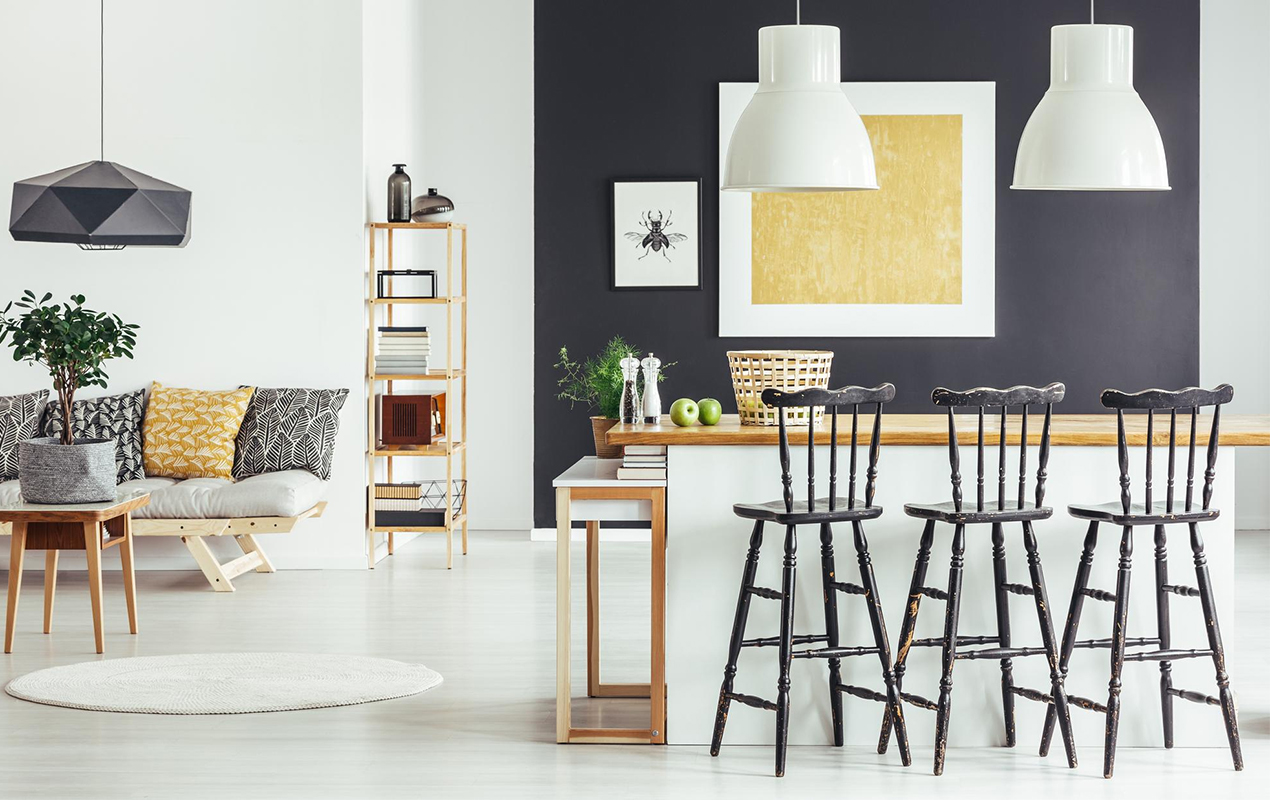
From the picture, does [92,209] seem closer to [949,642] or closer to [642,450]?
[642,450]

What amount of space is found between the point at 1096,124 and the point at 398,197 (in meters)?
4.40

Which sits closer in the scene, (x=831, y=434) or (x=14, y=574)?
(x=831, y=434)

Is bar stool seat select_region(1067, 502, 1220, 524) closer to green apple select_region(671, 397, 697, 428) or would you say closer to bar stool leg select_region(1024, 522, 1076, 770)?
bar stool leg select_region(1024, 522, 1076, 770)

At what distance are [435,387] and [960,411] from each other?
3664 mm

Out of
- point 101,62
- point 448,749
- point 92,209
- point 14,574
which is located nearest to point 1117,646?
point 448,749

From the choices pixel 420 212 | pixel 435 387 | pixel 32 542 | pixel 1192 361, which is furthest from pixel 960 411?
pixel 32 542

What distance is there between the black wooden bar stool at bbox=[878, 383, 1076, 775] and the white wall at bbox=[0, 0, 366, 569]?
421 centimetres

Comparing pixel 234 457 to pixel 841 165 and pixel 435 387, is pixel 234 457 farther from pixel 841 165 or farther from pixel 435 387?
pixel 841 165

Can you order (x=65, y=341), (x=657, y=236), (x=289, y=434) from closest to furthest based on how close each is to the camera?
(x=65, y=341)
(x=289, y=434)
(x=657, y=236)

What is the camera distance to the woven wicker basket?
4223 mm

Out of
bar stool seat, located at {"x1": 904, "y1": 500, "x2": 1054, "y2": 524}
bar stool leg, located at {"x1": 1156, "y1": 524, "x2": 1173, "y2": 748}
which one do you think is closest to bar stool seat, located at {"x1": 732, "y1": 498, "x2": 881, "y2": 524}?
bar stool seat, located at {"x1": 904, "y1": 500, "x2": 1054, "y2": 524}

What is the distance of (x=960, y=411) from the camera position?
23.1 feet

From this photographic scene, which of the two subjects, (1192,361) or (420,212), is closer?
(420,212)

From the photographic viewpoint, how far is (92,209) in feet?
20.0
